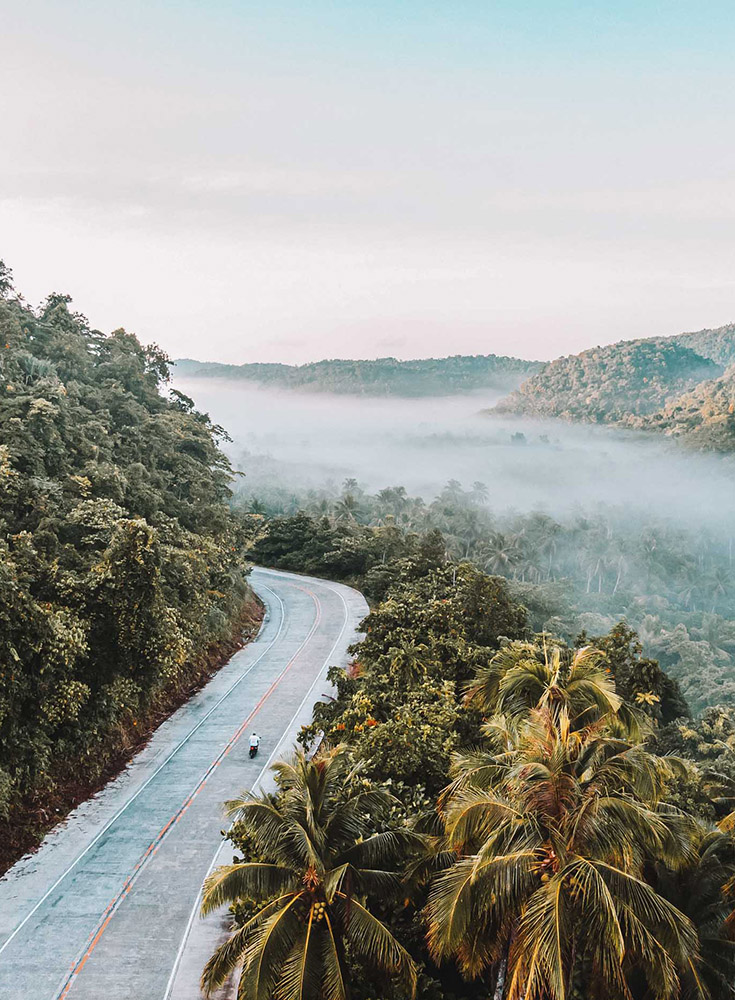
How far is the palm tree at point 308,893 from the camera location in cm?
834

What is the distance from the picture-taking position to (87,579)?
17953 millimetres

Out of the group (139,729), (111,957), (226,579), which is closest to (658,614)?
(226,579)

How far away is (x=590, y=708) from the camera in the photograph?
11.6 meters

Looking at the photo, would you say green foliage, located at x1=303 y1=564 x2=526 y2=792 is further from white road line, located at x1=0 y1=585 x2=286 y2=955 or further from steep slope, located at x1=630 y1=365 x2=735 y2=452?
steep slope, located at x1=630 y1=365 x2=735 y2=452

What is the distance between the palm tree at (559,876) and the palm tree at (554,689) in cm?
281

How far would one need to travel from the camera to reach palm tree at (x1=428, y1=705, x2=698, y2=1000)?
705 centimetres

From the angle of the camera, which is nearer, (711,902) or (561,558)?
(711,902)

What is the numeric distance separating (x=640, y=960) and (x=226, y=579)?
75.8 ft

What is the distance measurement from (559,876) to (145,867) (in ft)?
36.8

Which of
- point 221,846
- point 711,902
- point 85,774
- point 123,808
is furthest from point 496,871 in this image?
point 85,774

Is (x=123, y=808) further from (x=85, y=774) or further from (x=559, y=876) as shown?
(x=559, y=876)

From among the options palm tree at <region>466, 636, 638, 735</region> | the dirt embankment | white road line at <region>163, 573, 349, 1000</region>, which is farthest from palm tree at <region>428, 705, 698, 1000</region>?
the dirt embankment

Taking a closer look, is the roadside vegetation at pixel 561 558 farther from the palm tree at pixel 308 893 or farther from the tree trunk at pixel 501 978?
the tree trunk at pixel 501 978

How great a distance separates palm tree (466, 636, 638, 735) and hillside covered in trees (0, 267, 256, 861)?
8.73m
